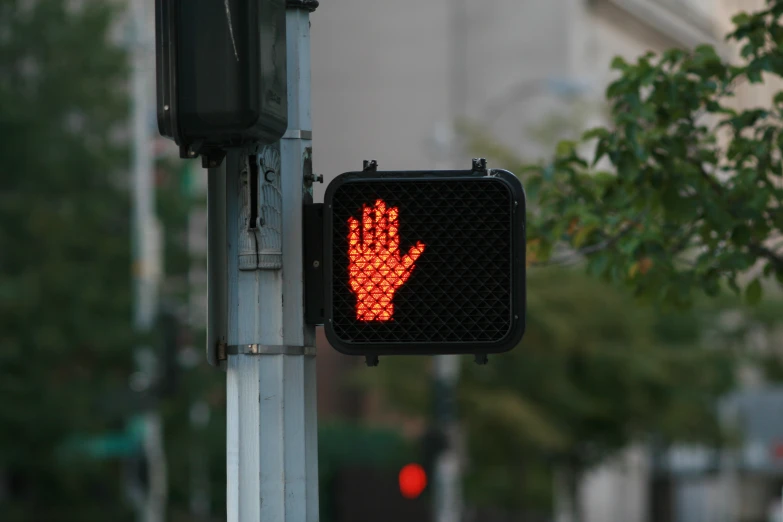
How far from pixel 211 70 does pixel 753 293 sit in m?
3.89

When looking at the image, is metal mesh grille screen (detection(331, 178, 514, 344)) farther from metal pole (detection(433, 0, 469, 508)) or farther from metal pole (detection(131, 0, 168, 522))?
metal pole (detection(131, 0, 168, 522))

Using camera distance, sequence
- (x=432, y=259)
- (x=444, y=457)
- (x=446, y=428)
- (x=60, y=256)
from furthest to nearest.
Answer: (x=60, y=256)
(x=446, y=428)
(x=444, y=457)
(x=432, y=259)

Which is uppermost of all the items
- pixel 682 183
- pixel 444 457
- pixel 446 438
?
pixel 682 183

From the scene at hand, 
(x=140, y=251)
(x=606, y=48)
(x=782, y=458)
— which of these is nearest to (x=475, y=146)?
(x=140, y=251)

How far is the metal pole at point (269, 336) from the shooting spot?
171 inches

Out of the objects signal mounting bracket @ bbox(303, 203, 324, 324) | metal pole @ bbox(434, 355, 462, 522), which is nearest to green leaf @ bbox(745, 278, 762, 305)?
signal mounting bracket @ bbox(303, 203, 324, 324)

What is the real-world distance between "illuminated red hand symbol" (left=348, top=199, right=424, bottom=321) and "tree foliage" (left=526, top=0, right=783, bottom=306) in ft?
9.15

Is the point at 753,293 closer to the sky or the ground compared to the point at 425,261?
closer to the ground

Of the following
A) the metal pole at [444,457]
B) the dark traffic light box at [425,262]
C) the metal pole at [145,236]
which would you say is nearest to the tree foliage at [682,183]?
the dark traffic light box at [425,262]

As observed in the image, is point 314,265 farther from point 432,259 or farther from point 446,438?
point 446,438

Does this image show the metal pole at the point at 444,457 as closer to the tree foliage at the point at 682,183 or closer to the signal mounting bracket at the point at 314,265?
the tree foliage at the point at 682,183

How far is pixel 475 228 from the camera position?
429cm

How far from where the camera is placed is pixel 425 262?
14.1ft

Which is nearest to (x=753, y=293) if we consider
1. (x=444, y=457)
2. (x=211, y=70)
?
(x=211, y=70)
